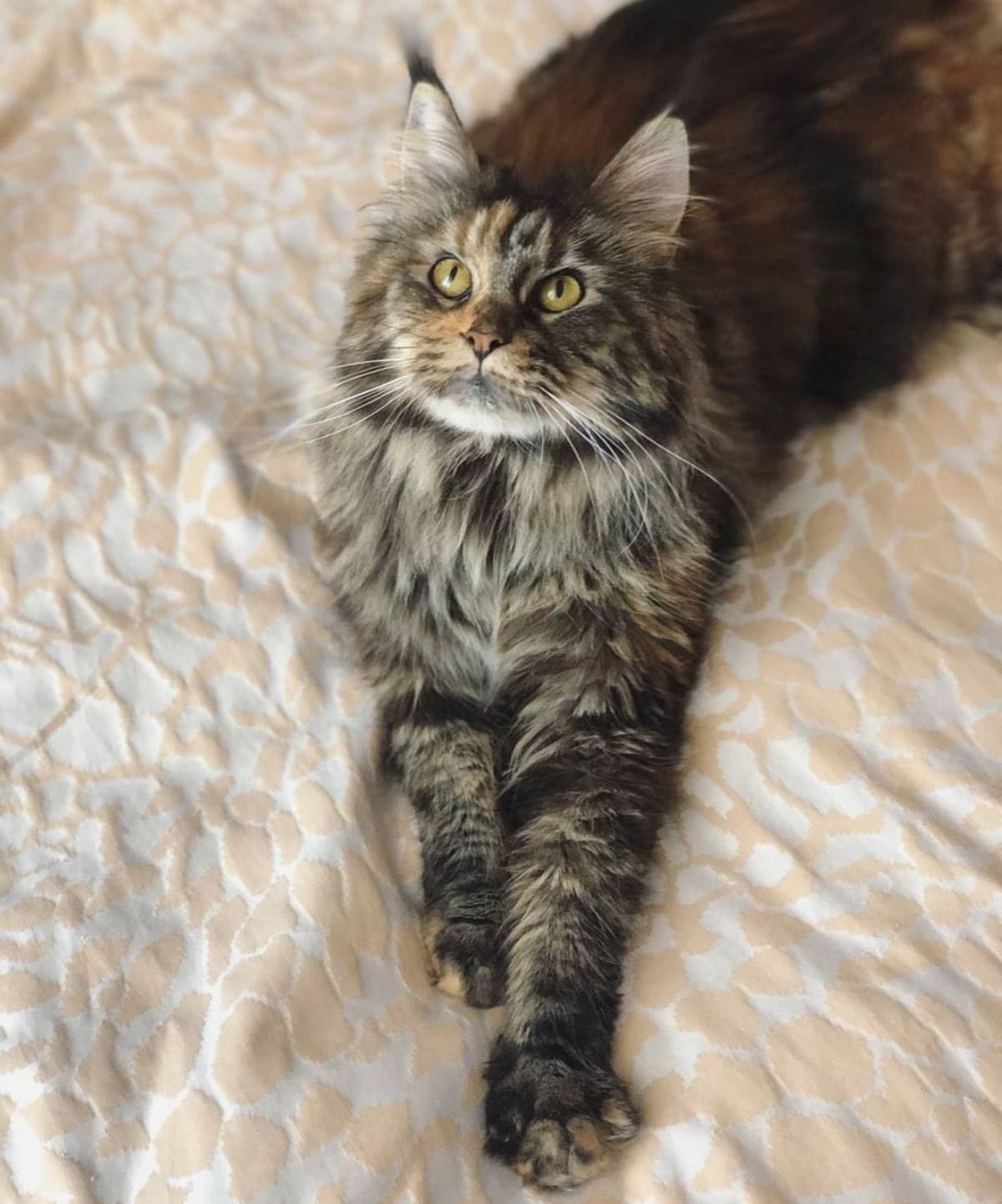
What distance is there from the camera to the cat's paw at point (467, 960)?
4.81 feet

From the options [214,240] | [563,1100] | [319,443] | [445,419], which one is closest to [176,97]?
[214,240]

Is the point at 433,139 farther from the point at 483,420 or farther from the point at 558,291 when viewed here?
the point at 483,420

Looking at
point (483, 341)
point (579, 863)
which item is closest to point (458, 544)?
point (483, 341)

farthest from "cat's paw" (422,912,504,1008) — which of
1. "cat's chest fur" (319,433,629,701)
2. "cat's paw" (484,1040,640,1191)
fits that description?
"cat's chest fur" (319,433,629,701)

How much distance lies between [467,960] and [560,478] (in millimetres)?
699

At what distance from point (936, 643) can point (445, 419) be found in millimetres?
889

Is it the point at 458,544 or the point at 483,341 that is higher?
the point at 483,341

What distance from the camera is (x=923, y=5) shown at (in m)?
2.19

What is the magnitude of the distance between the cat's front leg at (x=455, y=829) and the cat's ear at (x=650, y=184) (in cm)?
78

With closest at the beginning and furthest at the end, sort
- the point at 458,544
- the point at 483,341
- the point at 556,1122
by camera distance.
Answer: the point at 556,1122, the point at 483,341, the point at 458,544

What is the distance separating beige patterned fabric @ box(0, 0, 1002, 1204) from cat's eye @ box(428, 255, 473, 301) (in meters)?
0.59

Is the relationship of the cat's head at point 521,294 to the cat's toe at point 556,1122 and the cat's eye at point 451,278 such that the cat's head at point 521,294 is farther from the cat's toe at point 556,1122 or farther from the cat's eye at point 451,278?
the cat's toe at point 556,1122

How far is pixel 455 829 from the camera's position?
62.9 inches

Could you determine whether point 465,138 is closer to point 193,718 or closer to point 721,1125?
point 193,718
